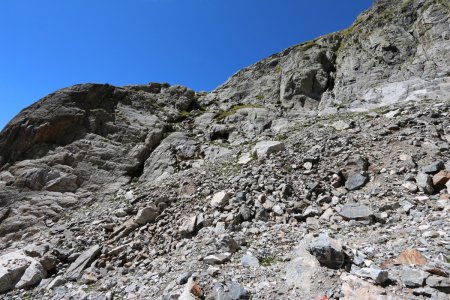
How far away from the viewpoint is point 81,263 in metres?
12.5

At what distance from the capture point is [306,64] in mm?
30391

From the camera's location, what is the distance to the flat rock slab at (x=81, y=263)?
11953mm

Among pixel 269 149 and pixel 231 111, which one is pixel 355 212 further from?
pixel 231 111

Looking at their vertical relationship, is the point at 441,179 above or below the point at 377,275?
above

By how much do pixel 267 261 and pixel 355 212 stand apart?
393cm

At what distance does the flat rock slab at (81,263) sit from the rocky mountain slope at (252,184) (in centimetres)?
7

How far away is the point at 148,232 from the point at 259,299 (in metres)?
7.39

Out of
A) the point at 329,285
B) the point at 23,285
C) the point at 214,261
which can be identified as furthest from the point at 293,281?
the point at 23,285

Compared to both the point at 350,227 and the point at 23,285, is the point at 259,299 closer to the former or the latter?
the point at 350,227

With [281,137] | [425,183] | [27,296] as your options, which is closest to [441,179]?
[425,183]

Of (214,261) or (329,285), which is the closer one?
(329,285)

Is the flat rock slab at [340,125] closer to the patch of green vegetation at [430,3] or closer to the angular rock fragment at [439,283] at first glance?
the angular rock fragment at [439,283]

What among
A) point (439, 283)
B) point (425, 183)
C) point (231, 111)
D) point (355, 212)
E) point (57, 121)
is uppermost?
point (57, 121)

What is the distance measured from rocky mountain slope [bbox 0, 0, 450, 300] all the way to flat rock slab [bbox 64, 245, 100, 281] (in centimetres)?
7
